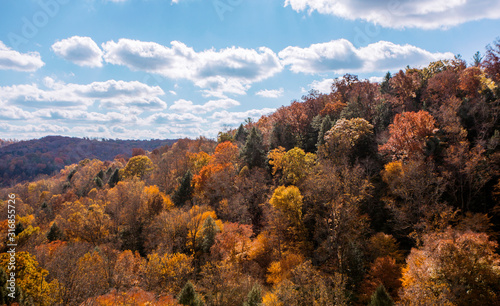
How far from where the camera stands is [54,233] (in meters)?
42.3

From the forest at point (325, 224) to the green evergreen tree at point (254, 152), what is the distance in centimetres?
21

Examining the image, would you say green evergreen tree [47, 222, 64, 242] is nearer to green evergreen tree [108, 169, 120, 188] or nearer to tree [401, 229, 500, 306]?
green evergreen tree [108, 169, 120, 188]

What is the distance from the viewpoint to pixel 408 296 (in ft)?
59.3

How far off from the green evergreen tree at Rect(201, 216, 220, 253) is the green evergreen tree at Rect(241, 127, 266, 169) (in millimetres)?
17669

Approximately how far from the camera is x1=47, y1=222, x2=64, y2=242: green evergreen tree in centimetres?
4203

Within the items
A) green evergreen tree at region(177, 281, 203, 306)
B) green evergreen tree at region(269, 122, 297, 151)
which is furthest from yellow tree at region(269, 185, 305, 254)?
green evergreen tree at region(269, 122, 297, 151)

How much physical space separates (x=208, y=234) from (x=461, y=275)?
2603 centimetres

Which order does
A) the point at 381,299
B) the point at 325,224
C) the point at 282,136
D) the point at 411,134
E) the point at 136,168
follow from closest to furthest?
the point at 381,299 < the point at 325,224 < the point at 411,134 < the point at 282,136 < the point at 136,168

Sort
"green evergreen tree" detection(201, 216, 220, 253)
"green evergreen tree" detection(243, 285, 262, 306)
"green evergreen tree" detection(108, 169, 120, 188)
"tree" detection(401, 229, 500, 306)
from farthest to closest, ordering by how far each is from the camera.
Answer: "green evergreen tree" detection(108, 169, 120, 188) < "green evergreen tree" detection(201, 216, 220, 253) < "green evergreen tree" detection(243, 285, 262, 306) < "tree" detection(401, 229, 500, 306)

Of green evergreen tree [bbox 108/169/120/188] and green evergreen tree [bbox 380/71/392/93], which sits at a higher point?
green evergreen tree [bbox 380/71/392/93]

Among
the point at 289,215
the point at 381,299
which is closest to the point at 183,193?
the point at 289,215

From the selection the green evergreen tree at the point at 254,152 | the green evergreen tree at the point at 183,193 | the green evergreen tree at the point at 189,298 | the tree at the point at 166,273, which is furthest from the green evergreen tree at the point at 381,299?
the green evergreen tree at the point at 183,193

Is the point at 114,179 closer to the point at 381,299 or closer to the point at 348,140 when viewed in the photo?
the point at 348,140

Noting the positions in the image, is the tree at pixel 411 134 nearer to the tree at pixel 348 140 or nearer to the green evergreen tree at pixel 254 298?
the tree at pixel 348 140
